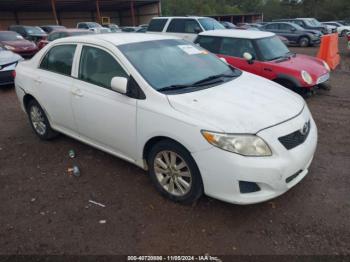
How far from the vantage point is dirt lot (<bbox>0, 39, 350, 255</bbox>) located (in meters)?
2.85

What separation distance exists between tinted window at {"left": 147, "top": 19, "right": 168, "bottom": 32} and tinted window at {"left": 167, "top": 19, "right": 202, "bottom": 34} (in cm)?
30

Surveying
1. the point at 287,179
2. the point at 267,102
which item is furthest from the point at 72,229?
the point at 267,102

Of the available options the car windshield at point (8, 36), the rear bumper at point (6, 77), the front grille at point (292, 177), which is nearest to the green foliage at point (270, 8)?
the car windshield at point (8, 36)

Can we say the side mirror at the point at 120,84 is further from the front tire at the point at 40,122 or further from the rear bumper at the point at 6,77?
the rear bumper at the point at 6,77

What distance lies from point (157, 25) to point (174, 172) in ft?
32.7

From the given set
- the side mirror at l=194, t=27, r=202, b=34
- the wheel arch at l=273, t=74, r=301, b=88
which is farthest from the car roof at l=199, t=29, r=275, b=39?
the side mirror at l=194, t=27, r=202, b=34

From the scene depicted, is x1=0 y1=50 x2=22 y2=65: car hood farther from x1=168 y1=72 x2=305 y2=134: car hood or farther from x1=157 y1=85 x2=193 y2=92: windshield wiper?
x1=168 y1=72 x2=305 y2=134: car hood

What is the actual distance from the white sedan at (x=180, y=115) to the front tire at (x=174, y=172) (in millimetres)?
11

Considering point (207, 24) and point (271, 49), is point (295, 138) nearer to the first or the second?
point (271, 49)

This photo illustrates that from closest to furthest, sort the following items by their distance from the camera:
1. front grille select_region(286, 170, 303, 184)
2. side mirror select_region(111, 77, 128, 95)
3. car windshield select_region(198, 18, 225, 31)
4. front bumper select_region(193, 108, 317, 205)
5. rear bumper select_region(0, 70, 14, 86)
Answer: front bumper select_region(193, 108, 317, 205), front grille select_region(286, 170, 303, 184), side mirror select_region(111, 77, 128, 95), rear bumper select_region(0, 70, 14, 86), car windshield select_region(198, 18, 225, 31)

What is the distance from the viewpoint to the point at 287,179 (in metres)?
2.98

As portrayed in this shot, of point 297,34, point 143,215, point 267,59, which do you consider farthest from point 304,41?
point 143,215

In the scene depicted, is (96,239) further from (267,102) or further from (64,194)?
(267,102)

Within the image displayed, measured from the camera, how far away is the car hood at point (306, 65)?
6.83 metres
